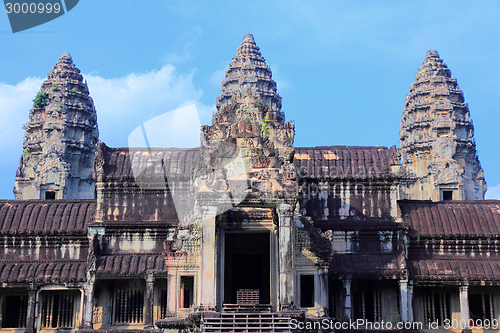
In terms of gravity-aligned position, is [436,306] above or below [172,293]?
below

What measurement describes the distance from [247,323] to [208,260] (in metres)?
2.55

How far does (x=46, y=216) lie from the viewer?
32.4 meters

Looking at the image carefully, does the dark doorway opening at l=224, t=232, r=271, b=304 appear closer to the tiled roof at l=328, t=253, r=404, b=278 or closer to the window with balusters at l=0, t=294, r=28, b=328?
the tiled roof at l=328, t=253, r=404, b=278

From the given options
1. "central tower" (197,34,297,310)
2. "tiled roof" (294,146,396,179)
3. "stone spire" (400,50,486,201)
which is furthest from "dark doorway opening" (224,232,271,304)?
"stone spire" (400,50,486,201)

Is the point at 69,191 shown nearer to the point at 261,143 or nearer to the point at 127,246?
the point at 127,246

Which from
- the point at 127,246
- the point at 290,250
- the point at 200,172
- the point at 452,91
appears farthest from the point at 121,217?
the point at 452,91

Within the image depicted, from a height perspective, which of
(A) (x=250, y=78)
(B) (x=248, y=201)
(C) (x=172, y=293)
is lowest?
(C) (x=172, y=293)

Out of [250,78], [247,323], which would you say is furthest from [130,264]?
[250,78]

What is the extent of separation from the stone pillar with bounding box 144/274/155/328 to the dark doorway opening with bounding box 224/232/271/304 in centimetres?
370

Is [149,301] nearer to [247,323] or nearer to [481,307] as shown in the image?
[247,323]

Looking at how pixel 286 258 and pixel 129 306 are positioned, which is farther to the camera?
pixel 129 306

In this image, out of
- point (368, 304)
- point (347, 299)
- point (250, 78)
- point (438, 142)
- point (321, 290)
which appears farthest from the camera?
point (250, 78)

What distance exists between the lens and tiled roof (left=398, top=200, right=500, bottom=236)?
31094 mm

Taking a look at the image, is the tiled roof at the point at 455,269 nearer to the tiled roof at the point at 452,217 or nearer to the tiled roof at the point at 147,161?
the tiled roof at the point at 452,217
